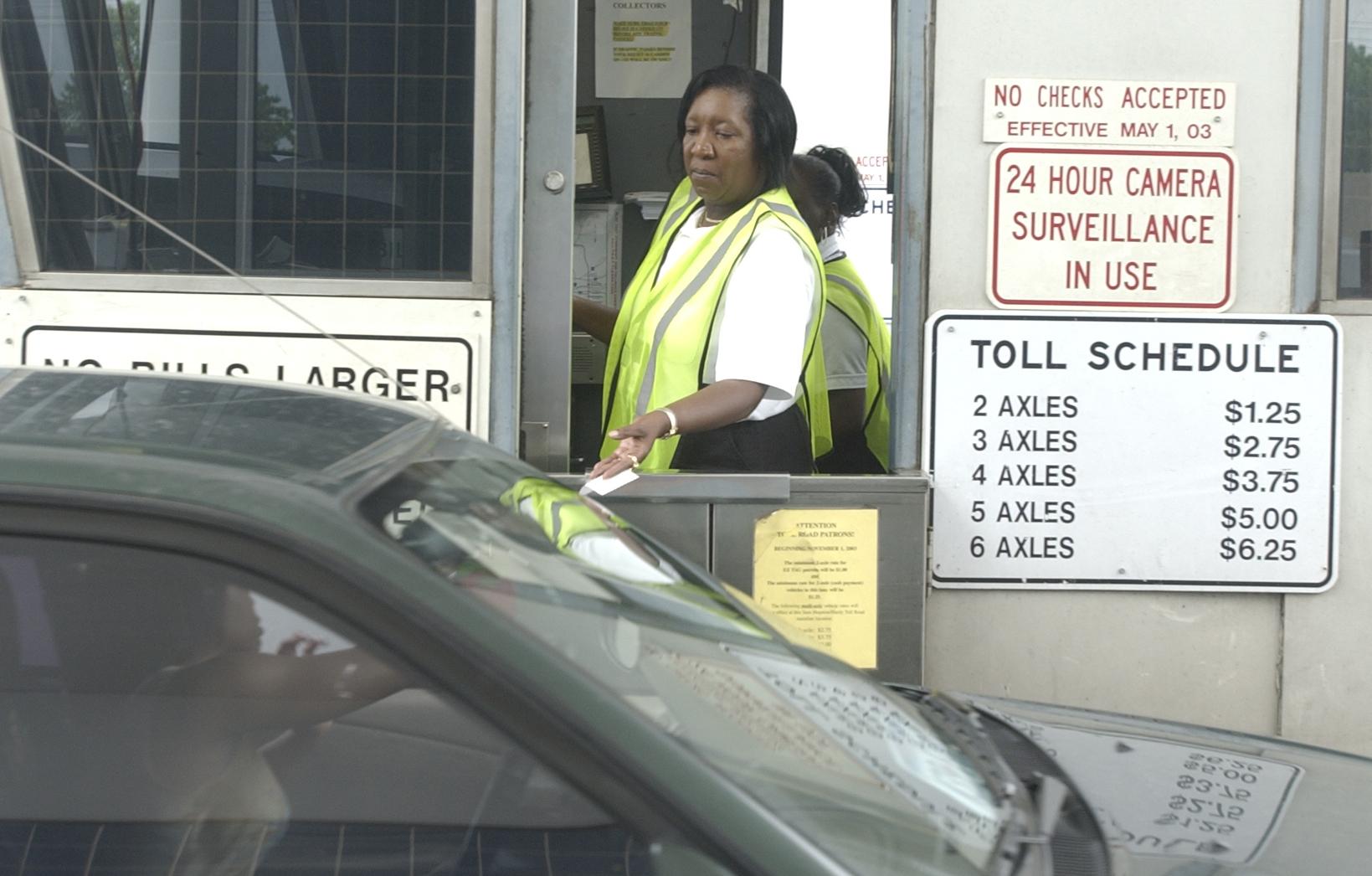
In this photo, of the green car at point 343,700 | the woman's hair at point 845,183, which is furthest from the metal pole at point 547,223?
the green car at point 343,700

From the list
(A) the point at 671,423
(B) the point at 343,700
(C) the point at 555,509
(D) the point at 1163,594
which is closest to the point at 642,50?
(A) the point at 671,423

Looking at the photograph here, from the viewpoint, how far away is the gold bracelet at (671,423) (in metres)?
3.65

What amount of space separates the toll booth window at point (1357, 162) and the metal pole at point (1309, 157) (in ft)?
0.21

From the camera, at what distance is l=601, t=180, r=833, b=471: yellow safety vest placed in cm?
394

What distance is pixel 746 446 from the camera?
4.00m

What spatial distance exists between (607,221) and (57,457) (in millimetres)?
4387

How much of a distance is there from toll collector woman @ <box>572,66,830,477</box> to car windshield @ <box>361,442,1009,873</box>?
A: 1.56 metres

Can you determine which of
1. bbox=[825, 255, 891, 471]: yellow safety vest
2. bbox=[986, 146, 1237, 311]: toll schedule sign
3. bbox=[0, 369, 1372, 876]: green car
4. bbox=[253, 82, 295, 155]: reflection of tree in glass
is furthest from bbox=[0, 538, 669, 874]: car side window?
bbox=[825, 255, 891, 471]: yellow safety vest

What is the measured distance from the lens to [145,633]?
1688 mm

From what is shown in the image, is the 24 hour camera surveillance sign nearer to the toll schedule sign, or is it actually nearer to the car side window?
the toll schedule sign

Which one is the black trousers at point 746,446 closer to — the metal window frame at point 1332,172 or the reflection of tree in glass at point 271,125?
the reflection of tree in glass at point 271,125

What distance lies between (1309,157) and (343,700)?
11.2 feet

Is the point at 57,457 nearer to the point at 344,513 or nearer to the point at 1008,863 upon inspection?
the point at 344,513

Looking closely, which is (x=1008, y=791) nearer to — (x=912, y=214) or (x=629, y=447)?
(x=629, y=447)
